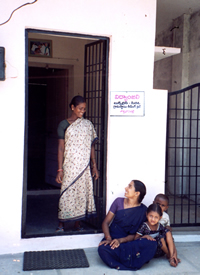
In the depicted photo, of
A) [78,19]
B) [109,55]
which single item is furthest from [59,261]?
[78,19]

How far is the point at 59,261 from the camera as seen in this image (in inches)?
148

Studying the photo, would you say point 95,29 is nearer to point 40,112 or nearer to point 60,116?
point 60,116

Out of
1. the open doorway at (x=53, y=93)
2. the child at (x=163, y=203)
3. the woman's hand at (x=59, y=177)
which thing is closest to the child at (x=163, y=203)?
the child at (x=163, y=203)

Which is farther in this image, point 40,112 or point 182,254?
point 40,112

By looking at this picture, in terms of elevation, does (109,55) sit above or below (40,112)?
above

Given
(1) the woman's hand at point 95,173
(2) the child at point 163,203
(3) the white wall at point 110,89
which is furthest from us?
(1) the woman's hand at point 95,173

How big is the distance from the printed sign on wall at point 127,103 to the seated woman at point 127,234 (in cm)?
86

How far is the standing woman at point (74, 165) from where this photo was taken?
4297 millimetres

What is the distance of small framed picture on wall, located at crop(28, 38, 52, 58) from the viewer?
657 cm

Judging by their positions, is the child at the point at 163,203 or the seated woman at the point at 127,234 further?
the child at the point at 163,203

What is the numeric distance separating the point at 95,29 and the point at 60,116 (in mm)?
3185

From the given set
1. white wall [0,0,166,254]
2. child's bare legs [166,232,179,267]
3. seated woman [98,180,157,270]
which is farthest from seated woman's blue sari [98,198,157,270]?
white wall [0,0,166,254]

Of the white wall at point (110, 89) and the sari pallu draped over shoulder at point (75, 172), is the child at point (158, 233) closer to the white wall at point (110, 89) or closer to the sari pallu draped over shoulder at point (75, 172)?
the white wall at point (110, 89)

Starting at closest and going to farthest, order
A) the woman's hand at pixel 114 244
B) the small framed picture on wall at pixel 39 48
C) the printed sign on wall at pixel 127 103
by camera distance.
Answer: the woman's hand at pixel 114 244 < the printed sign on wall at pixel 127 103 < the small framed picture on wall at pixel 39 48
